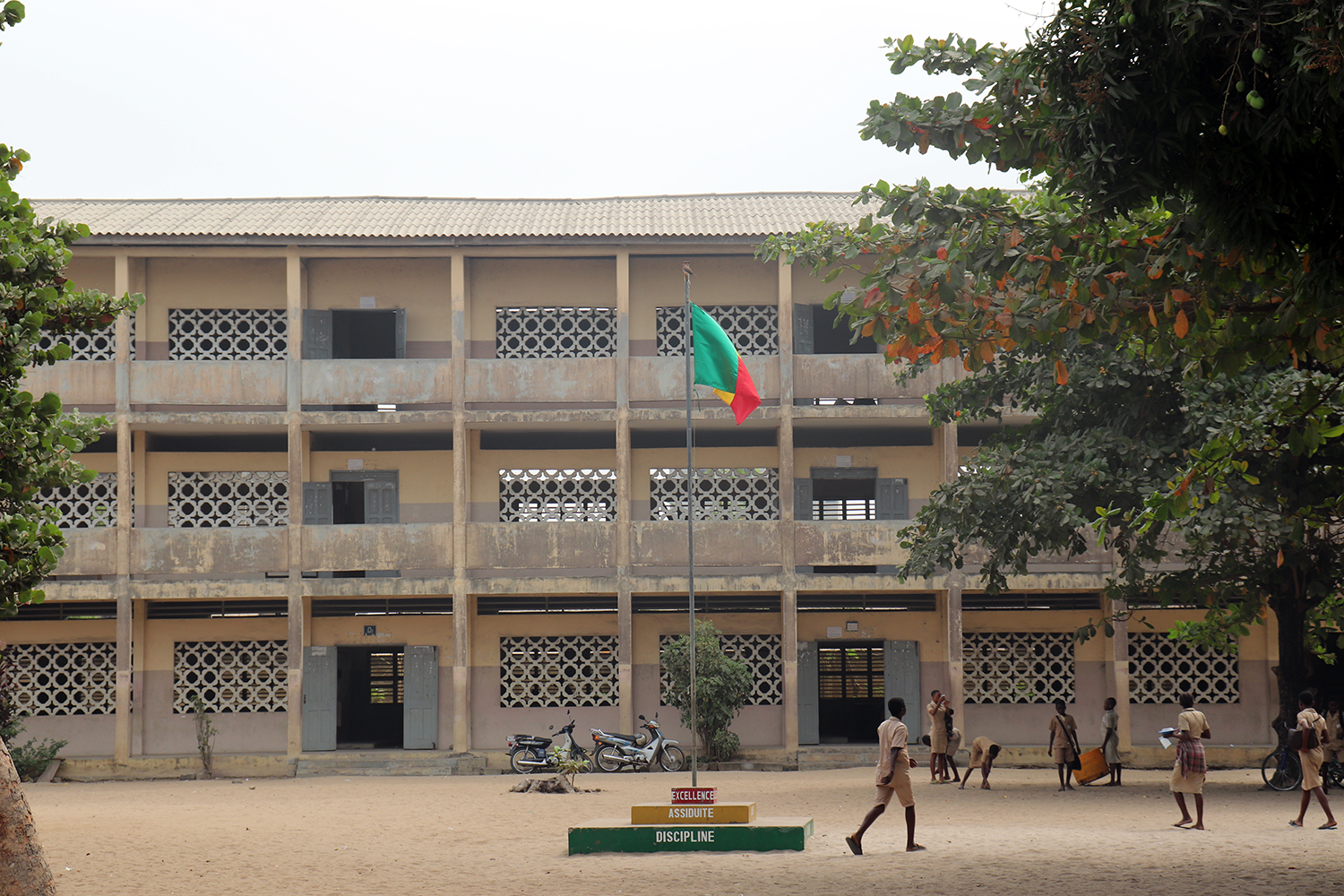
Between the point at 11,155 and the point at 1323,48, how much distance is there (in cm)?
733

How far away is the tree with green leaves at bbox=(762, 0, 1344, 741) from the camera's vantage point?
4.92 meters

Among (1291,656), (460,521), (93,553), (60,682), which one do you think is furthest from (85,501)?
(1291,656)

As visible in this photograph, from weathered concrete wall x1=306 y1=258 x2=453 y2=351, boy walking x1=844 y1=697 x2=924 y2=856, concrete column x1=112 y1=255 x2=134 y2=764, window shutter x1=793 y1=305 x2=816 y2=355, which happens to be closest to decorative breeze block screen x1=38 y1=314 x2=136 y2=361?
concrete column x1=112 y1=255 x2=134 y2=764

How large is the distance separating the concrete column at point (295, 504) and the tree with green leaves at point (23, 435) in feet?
35.2

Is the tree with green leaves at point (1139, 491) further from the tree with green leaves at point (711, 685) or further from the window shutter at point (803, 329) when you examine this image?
the window shutter at point (803, 329)

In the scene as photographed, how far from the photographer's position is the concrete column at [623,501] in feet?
61.0

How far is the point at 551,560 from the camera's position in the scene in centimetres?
1884

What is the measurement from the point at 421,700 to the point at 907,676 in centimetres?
779

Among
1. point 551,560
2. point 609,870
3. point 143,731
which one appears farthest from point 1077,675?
point 143,731

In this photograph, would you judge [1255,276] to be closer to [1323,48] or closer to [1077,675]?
[1323,48]

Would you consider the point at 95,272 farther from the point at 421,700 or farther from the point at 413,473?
the point at 421,700

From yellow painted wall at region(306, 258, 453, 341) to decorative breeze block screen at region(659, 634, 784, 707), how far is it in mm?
6396

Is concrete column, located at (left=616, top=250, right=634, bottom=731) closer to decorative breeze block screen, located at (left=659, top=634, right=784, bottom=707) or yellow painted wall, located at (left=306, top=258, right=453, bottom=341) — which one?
decorative breeze block screen, located at (left=659, top=634, right=784, bottom=707)

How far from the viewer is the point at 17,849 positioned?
24.6 feet
